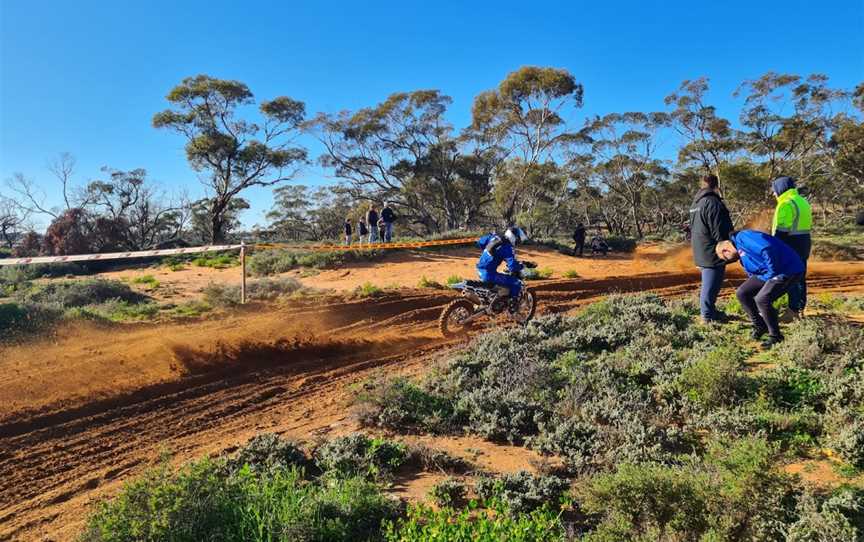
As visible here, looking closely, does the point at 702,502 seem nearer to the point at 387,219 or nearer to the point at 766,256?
the point at 766,256

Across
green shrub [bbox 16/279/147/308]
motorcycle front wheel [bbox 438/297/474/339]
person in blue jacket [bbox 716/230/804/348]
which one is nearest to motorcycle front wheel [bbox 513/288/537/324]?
motorcycle front wheel [bbox 438/297/474/339]

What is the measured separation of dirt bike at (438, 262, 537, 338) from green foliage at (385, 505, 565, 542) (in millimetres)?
5396

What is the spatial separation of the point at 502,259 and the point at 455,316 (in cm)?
129

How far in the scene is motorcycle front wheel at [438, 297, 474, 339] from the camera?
8.78 meters

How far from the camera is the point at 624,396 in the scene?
5133 millimetres

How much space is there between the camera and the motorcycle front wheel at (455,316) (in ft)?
28.8

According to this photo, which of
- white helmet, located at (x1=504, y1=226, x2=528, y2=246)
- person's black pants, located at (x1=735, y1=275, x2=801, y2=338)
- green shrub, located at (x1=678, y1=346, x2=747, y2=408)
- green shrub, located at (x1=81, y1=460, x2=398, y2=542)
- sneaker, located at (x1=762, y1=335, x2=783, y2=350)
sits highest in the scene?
white helmet, located at (x1=504, y1=226, x2=528, y2=246)

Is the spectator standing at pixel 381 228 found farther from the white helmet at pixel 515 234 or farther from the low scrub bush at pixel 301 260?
the white helmet at pixel 515 234

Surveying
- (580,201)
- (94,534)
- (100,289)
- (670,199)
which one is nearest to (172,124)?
(100,289)

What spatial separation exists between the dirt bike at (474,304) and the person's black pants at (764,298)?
3410 mm

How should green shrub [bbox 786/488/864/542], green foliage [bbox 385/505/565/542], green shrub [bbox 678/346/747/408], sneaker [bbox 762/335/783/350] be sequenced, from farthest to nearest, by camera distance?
sneaker [bbox 762/335/783/350]
green shrub [bbox 678/346/747/408]
green foliage [bbox 385/505/565/542]
green shrub [bbox 786/488/864/542]

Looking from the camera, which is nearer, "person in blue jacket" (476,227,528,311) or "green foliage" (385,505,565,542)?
"green foliage" (385,505,565,542)

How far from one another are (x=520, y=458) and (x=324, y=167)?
3217 centimetres

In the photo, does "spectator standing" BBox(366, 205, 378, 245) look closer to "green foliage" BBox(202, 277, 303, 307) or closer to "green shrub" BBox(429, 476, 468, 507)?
"green foliage" BBox(202, 277, 303, 307)
